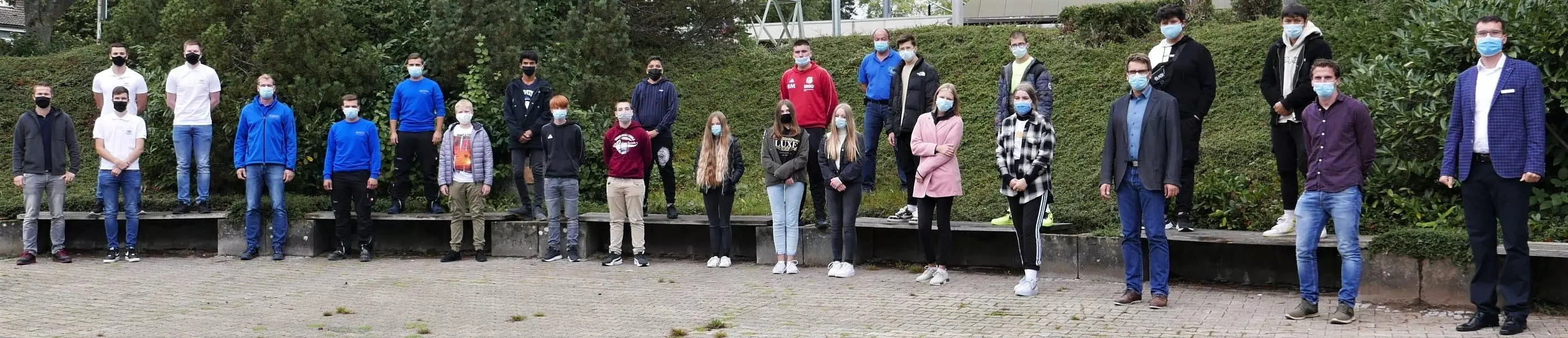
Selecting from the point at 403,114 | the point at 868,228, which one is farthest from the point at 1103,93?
the point at 403,114

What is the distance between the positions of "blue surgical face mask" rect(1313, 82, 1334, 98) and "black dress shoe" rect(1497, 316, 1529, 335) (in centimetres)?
146

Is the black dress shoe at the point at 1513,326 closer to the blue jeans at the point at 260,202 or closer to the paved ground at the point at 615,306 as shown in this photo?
the paved ground at the point at 615,306

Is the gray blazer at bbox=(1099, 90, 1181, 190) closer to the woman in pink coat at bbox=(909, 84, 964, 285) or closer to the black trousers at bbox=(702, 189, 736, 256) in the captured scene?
the woman in pink coat at bbox=(909, 84, 964, 285)

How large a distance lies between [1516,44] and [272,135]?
32.6ft

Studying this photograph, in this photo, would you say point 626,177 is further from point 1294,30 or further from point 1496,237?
point 1496,237

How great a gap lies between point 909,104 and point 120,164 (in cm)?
697

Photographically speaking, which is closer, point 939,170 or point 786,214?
point 939,170

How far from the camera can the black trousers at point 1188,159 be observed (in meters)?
8.77

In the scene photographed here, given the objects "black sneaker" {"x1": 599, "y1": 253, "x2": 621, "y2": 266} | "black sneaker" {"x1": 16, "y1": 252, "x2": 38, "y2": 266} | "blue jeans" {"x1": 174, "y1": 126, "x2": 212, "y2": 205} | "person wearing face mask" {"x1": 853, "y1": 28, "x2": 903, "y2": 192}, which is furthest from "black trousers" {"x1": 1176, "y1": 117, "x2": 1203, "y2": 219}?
"black sneaker" {"x1": 16, "y1": 252, "x2": 38, "y2": 266}

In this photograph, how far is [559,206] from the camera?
10.9 m

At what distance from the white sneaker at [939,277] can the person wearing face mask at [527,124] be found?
4.12m

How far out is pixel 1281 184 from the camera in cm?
856

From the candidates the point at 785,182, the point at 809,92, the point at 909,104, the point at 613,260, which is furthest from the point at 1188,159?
the point at 613,260

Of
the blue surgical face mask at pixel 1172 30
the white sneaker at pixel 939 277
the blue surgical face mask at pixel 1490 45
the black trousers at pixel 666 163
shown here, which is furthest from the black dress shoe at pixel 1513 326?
the black trousers at pixel 666 163
